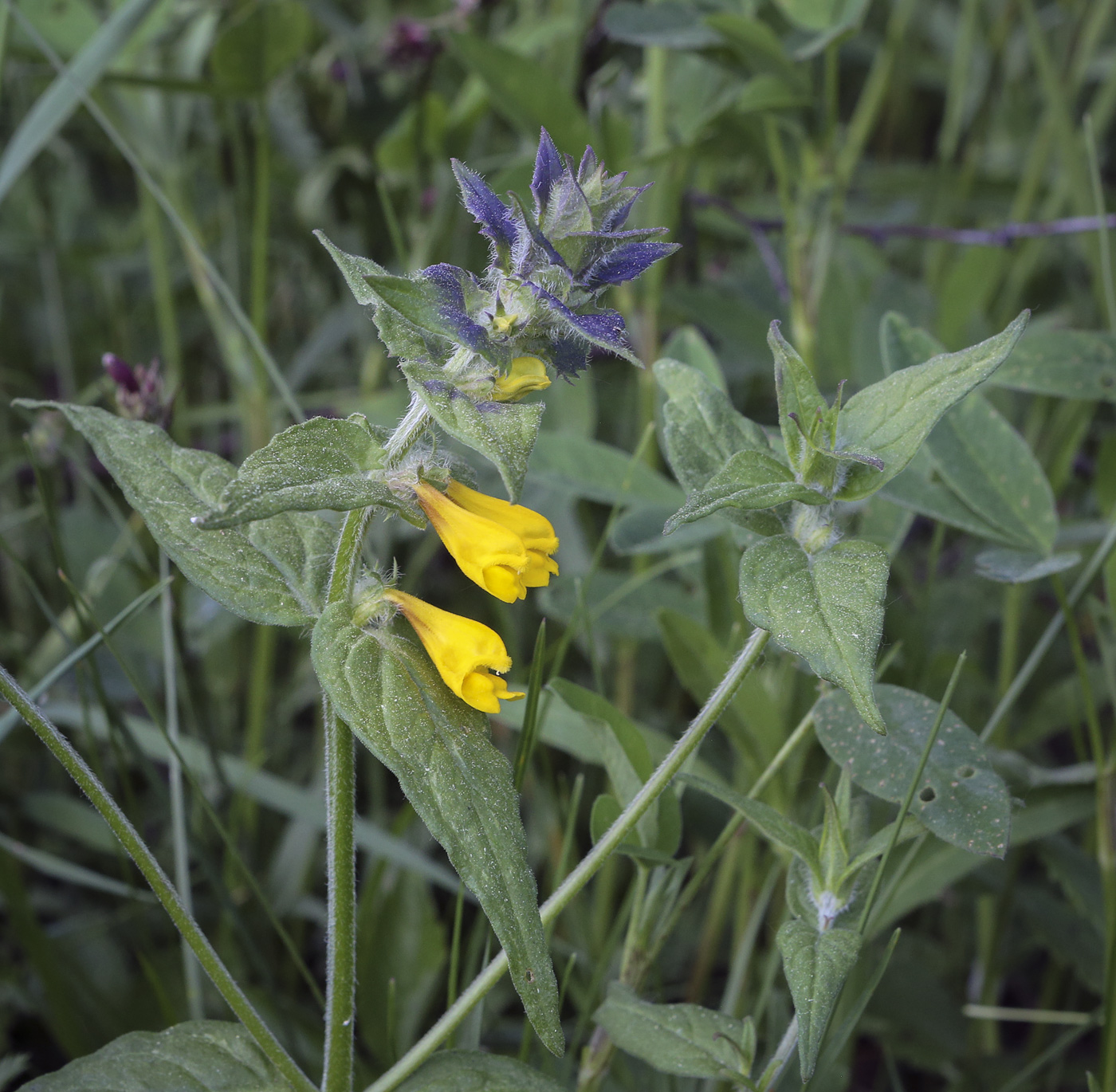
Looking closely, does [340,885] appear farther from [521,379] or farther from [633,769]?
[521,379]

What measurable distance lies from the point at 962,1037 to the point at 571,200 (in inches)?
43.1

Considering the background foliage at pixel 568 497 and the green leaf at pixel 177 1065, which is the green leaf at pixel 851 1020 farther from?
the green leaf at pixel 177 1065

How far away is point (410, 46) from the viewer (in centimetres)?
165

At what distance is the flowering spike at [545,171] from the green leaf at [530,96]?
0.82 meters

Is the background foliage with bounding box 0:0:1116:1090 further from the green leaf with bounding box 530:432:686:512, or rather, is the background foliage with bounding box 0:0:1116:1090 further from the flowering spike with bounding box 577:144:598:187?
the flowering spike with bounding box 577:144:598:187

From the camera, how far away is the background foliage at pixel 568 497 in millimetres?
1124

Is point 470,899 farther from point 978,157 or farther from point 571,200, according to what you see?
point 978,157

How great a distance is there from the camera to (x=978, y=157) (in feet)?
7.43

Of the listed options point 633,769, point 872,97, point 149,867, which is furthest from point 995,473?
point 872,97

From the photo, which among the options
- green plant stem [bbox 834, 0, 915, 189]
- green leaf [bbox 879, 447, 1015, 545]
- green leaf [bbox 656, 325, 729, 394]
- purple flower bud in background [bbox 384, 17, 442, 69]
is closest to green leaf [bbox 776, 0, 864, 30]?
green plant stem [bbox 834, 0, 915, 189]

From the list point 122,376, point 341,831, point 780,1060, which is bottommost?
point 780,1060

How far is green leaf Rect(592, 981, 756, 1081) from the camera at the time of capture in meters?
0.80

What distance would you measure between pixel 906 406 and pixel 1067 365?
0.54 metres

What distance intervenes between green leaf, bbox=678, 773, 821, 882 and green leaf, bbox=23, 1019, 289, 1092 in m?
0.38
